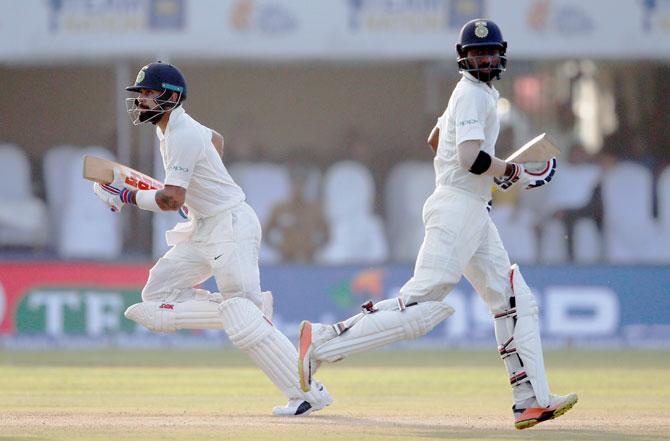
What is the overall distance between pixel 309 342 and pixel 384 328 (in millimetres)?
390

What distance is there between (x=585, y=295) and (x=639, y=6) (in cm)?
Answer: 303

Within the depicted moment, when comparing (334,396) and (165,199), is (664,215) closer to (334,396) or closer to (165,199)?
(334,396)

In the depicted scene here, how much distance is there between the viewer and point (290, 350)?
26.6 ft

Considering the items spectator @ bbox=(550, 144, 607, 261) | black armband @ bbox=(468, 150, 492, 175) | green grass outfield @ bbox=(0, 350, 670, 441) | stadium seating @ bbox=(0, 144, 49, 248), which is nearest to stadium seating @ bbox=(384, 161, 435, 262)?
spectator @ bbox=(550, 144, 607, 261)

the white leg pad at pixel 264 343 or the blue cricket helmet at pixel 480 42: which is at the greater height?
the blue cricket helmet at pixel 480 42

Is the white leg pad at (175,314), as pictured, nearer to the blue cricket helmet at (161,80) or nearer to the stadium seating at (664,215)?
the blue cricket helmet at (161,80)

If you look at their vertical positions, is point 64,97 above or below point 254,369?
above

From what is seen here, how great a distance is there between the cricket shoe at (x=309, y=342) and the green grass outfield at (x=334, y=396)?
284 millimetres

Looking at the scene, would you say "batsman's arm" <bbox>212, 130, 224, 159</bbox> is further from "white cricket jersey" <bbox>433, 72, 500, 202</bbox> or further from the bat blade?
the bat blade

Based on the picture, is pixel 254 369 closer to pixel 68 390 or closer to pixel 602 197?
pixel 68 390

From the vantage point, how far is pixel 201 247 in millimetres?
8406

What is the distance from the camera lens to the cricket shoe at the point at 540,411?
754 cm

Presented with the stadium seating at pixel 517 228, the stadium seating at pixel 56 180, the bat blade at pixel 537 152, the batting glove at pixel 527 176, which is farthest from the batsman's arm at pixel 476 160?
the stadium seating at pixel 56 180

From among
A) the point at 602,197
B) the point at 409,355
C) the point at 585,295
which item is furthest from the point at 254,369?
the point at 602,197
